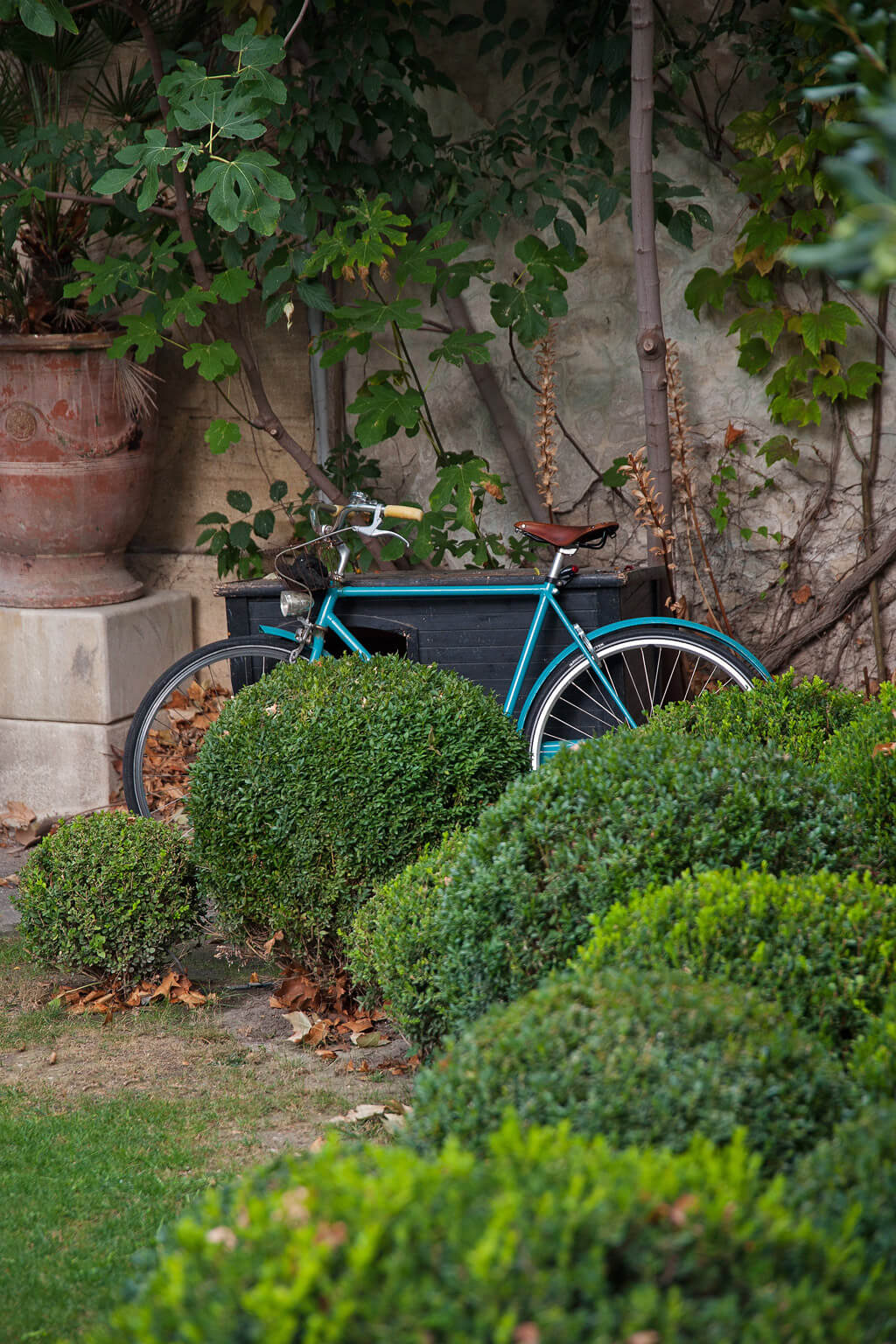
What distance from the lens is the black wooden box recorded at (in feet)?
14.5

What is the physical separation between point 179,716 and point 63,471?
1159mm

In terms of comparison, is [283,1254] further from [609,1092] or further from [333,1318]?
[609,1092]

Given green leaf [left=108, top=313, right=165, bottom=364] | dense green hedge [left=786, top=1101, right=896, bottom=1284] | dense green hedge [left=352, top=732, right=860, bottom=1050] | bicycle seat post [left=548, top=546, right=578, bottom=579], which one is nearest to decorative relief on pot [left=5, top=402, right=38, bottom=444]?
green leaf [left=108, top=313, right=165, bottom=364]

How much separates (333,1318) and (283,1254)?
0.09m

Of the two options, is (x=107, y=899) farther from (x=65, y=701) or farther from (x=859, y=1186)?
(x=859, y=1186)

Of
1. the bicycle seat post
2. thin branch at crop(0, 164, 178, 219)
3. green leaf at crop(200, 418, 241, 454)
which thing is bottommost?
the bicycle seat post

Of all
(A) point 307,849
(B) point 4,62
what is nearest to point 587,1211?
(A) point 307,849

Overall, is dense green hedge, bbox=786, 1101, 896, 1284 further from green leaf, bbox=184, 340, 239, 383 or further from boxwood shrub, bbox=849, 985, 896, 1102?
green leaf, bbox=184, 340, 239, 383

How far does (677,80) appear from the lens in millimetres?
4621

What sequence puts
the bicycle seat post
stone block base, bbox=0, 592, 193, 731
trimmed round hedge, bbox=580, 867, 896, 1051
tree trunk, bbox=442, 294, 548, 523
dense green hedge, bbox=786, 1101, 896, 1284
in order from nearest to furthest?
dense green hedge, bbox=786, 1101, 896, 1284, trimmed round hedge, bbox=580, 867, 896, 1051, the bicycle seat post, stone block base, bbox=0, 592, 193, 731, tree trunk, bbox=442, 294, 548, 523

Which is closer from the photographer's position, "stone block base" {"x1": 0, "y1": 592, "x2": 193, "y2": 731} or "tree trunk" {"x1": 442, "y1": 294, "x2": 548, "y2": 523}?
"stone block base" {"x1": 0, "y1": 592, "x2": 193, "y2": 731}

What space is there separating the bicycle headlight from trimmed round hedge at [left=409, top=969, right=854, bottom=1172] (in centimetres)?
289

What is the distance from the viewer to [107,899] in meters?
3.37

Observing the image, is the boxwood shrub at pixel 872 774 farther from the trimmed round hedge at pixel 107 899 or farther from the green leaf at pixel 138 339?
the green leaf at pixel 138 339
